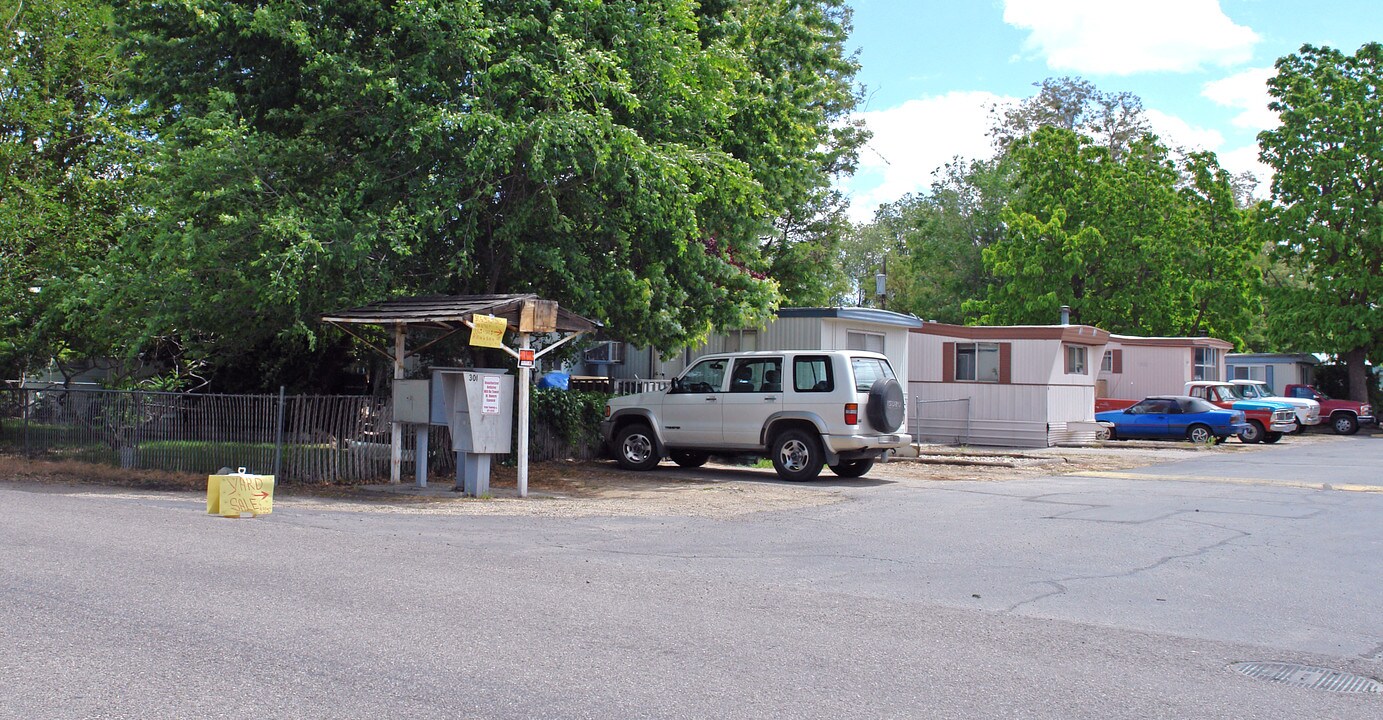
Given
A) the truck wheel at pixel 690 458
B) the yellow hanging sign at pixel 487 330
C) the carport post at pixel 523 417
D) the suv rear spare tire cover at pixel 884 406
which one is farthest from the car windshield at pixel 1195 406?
the yellow hanging sign at pixel 487 330

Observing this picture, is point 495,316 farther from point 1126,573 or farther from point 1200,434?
point 1200,434

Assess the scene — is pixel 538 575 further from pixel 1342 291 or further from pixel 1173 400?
pixel 1342 291

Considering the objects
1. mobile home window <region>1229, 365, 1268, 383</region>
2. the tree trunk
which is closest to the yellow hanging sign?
mobile home window <region>1229, 365, 1268, 383</region>

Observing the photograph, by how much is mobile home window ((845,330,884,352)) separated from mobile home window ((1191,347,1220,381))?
56.4 feet

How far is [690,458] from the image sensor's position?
1866 cm

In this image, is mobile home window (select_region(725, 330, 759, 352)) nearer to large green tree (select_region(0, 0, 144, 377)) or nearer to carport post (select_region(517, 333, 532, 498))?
carport post (select_region(517, 333, 532, 498))

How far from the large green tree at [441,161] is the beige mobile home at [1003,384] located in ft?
34.1

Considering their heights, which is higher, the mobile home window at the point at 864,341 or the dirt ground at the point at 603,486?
the mobile home window at the point at 864,341

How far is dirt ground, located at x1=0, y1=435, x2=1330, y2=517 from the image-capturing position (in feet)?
43.3

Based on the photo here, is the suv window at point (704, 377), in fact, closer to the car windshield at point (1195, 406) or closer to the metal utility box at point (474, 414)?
the metal utility box at point (474, 414)

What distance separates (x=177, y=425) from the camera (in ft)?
53.8

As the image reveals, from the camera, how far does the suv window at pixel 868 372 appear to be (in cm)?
1598

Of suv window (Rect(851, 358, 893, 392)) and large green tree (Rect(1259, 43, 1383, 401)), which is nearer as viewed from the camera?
suv window (Rect(851, 358, 893, 392))

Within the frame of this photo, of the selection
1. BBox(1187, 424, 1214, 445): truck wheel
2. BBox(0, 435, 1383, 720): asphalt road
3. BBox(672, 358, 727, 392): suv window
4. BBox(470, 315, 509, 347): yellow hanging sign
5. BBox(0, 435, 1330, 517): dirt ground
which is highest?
BBox(470, 315, 509, 347): yellow hanging sign
